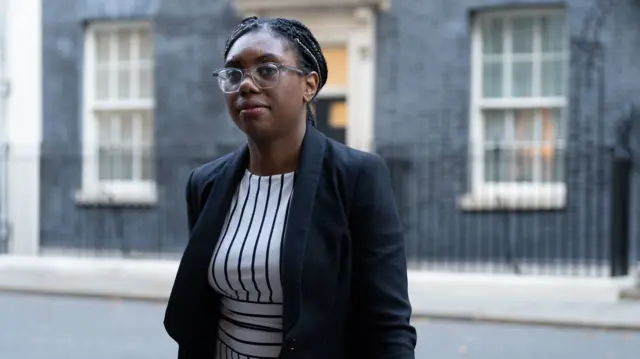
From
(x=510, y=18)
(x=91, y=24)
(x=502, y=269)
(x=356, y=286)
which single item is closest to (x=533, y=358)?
(x=502, y=269)

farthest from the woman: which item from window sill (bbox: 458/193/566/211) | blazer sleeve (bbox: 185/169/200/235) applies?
window sill (bbox: 458/193/566/211)

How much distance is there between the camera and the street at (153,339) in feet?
24.7

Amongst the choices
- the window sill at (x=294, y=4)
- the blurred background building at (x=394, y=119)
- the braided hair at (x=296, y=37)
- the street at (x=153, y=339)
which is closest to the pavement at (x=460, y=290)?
the street at (x=153, y=339)

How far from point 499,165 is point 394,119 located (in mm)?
1599

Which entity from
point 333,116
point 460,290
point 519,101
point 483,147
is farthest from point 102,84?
point 460,290

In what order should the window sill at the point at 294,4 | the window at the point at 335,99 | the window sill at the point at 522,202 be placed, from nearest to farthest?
the window sill at the point at 522,202 < the window sill at the point at 294,4 < the window at the point at 335,99

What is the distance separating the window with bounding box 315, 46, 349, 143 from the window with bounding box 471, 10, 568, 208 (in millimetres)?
1868

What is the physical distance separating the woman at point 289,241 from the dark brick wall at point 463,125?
1042cm

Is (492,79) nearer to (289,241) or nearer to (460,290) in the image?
(460,290)

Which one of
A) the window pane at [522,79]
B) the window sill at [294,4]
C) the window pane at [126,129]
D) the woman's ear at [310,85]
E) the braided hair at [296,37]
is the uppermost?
the window sill at [294,4]

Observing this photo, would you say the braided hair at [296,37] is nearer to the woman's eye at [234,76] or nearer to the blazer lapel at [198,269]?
the woman's eye at [234,76]

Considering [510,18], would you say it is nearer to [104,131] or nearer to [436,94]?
[436,94]

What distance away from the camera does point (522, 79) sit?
41.3 feet

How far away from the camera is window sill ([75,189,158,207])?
14016mm
